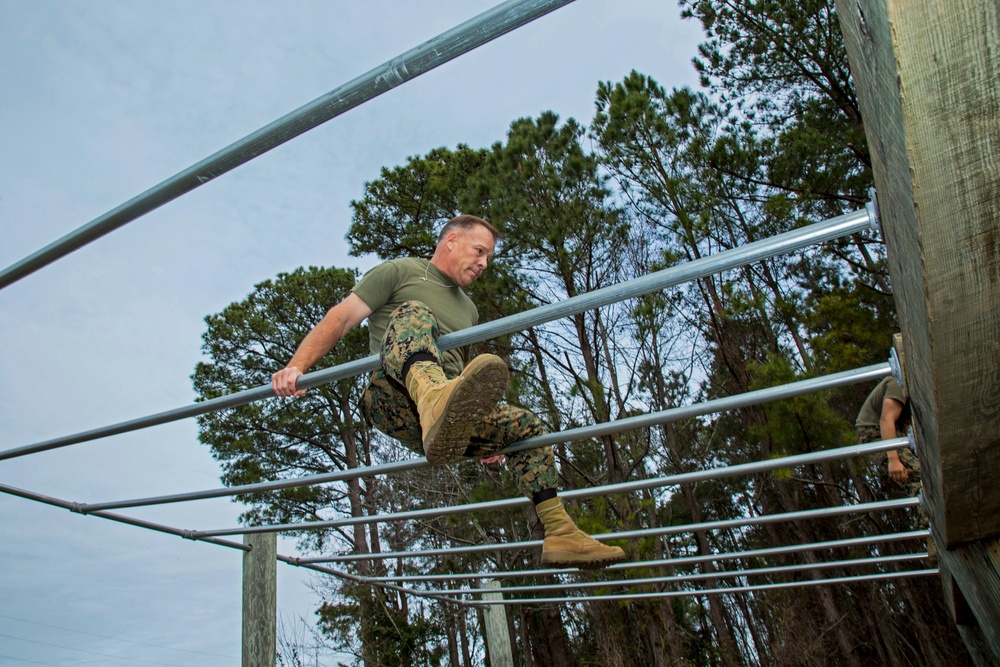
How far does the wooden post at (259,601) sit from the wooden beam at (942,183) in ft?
8.69

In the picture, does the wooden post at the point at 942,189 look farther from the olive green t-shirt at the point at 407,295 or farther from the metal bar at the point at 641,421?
the olive green t-shirt at the point at 407,295

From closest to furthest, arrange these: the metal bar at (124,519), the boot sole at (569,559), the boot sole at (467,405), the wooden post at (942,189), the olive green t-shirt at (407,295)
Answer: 1. the wooden post at (942,189)
2. the boot sole at (467,405)
3. the boot sole at (569,559)
4. the olive green t-shirt at (407,295)
5. the metal bar at (124,519)

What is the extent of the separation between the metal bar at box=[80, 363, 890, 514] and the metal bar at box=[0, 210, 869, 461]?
0.96 feet

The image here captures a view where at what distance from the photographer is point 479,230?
2.16 meters

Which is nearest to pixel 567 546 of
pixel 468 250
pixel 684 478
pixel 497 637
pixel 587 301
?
pixel 684 478

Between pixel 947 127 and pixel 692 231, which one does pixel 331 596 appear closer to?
pixel 692 231

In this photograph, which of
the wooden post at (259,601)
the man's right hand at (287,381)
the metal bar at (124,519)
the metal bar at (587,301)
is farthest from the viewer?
the wooden post at (259,601)

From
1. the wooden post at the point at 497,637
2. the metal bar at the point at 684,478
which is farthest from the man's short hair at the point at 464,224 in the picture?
the wooden post at the point at 497,637

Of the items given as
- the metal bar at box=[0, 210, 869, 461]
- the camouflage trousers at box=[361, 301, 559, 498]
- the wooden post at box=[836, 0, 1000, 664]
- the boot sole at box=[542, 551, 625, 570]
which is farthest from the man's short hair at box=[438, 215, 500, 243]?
the wooden post at box=[836, 0, 1000, 664]

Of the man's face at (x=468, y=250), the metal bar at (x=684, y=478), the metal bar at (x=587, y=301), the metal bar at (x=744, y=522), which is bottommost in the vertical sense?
the metal bar at (x=744, y=522)

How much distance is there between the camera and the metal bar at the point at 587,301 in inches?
46.9

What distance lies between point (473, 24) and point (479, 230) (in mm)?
1348

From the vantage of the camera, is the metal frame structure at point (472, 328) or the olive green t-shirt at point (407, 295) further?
the olive green t-shirt at point (407, 295)

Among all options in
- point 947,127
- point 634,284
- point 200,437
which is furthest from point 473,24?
point 200,437
